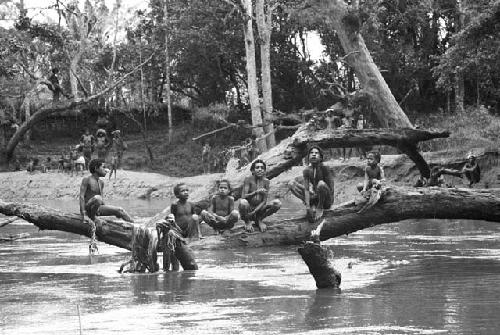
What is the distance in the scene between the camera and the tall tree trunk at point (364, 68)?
1933 cm

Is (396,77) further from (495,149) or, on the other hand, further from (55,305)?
(55,305)

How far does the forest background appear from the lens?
1470 inches

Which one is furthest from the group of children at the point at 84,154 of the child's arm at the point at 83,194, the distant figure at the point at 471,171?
the child's arm at the point at 83,194

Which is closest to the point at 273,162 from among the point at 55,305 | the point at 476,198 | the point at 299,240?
the point at 299,240

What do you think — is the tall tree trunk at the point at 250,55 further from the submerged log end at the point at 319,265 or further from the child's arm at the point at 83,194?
the submerged log end at the point at 319,265

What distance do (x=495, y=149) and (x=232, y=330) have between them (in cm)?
1915

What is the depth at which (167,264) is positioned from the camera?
37.9ft

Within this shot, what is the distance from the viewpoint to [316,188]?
1368 centimetres

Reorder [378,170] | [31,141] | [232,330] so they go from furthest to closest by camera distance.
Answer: [31,141] → [378,170] → [232,330]

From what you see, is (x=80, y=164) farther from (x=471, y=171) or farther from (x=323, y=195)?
(x=323, y=195)

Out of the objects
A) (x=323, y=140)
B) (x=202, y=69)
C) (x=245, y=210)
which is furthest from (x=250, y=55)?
(x=245, y=210)

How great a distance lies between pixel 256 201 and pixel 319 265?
15.2ft

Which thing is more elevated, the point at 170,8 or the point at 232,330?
the point at 170,8

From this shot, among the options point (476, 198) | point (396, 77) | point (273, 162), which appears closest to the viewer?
point (476, 198)
